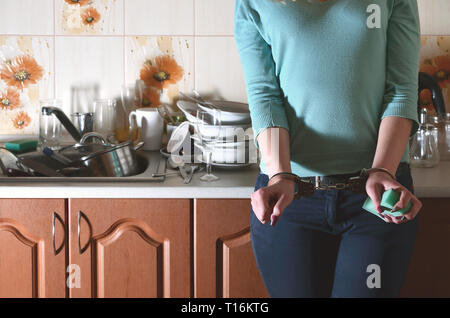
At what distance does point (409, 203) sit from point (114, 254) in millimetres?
769

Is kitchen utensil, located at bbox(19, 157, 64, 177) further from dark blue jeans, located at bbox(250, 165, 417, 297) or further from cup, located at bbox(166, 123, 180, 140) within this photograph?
dark blue jeans, located at bbox(250, 165, 417, 297)

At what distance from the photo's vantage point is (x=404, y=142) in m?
0.95

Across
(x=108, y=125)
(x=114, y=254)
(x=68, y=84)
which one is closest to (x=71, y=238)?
(x=114, y=254)

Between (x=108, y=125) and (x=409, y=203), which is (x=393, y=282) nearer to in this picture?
(x=409, y=203)

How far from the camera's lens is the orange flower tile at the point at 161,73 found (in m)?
1.75

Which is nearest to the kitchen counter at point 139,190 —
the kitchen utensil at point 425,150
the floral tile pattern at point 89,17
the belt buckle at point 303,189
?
the kitchen utensil at point 425,150

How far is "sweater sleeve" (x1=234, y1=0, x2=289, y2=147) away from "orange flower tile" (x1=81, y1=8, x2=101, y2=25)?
85 cm

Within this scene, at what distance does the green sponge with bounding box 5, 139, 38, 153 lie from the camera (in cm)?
160

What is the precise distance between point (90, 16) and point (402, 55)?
114 cm

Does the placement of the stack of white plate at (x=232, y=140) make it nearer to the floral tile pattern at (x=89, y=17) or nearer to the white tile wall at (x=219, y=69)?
the white tile wall at (x=219, y=69)

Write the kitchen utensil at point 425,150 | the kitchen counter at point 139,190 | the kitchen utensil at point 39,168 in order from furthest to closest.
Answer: the kitchen utensil at point 425,150
the kitchen utensil at point 39,168
the kitchen counter at point 139,190

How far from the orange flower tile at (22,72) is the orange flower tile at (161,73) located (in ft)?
1.19

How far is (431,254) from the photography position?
1.30 meters

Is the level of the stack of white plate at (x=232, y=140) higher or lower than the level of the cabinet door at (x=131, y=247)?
higher
